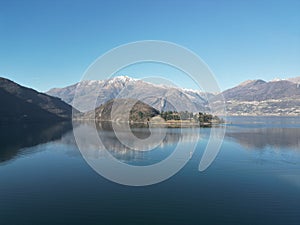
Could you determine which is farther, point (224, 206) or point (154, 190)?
point (154, 190)

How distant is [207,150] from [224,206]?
3984 centimetres

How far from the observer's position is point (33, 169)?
45188 mm

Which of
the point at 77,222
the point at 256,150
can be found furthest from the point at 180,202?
the point at 256,150

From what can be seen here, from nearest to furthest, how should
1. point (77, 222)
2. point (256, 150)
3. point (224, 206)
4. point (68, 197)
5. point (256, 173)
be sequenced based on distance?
point (77, 222)
point (224, 206)
point (68, 197)
point (256, 173)
point (256, 150)

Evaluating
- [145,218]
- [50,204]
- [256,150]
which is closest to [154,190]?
[145,218]

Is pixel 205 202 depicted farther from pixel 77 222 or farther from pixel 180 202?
pixel 77 222

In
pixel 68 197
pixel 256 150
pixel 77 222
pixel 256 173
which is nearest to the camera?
pixel 77 222

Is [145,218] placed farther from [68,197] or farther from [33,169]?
[33,169]

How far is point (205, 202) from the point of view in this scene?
2966 centimetres

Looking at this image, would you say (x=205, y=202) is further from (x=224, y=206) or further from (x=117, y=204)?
(x=117, y=204)

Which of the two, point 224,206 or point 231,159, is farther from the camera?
point 231,159

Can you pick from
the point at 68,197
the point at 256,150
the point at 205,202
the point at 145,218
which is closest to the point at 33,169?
the point at 68,197

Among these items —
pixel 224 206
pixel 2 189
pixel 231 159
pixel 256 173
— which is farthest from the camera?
pixel 231 159

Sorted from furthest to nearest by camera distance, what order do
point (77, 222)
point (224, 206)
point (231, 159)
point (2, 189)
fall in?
1. point (231, 159)
2. point (2, 189)
3. point (224, 206)
4. point (77, 222)
